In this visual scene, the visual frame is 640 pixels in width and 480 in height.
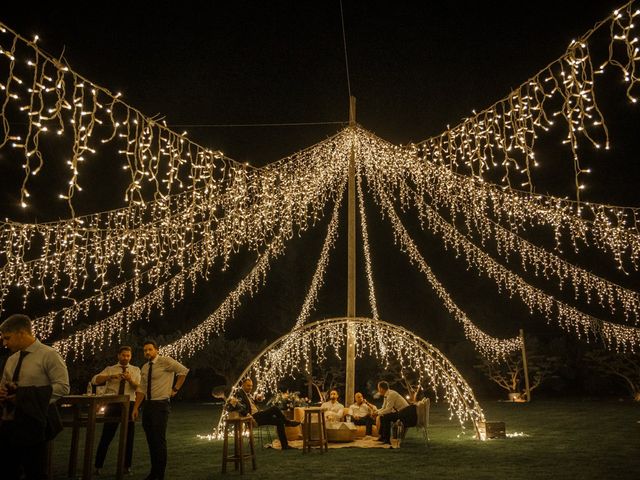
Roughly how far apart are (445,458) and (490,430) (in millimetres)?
2122

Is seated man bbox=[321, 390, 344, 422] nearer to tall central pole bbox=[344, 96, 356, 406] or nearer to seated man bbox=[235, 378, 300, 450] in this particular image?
tall central pole bbox=[344, 96, 356, 406]

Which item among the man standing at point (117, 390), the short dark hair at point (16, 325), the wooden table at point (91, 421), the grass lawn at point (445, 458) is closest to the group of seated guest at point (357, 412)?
the grass lawn at point (445, 458)

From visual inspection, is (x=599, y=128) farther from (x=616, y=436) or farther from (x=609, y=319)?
(x=609, y=319)

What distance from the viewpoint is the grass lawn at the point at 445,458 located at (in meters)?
5.55

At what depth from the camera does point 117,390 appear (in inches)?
226

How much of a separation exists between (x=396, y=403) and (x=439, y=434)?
177cm

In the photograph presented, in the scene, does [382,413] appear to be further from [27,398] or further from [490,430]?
[27,398]

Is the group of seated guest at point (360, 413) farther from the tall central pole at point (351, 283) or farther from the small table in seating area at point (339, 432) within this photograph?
the tall central pole at point (351, 283)

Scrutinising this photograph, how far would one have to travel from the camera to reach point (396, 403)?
819cm

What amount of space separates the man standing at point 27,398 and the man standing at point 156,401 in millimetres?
1334

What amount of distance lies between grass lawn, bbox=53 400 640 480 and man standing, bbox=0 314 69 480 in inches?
80.2

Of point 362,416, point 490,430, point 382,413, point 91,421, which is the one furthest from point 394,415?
point 91,421

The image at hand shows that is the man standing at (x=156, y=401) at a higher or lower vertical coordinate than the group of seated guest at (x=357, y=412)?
higher

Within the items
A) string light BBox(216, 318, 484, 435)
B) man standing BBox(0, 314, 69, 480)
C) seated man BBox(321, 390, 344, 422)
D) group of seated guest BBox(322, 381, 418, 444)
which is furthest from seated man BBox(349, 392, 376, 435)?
man standing BBox(0, 314, 69, 480)
